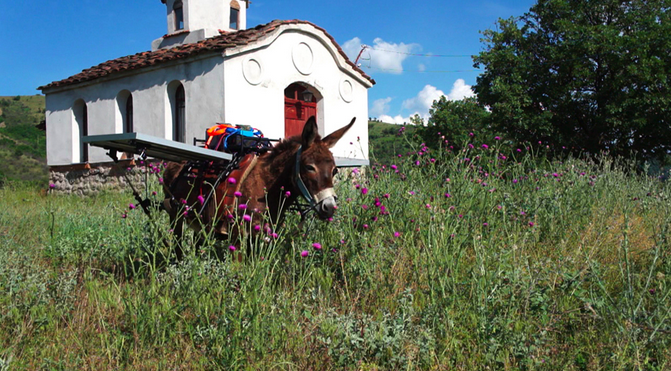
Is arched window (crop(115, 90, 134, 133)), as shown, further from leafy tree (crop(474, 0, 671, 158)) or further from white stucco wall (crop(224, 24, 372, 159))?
leafy tree (crop(474, 0, 671, 158))

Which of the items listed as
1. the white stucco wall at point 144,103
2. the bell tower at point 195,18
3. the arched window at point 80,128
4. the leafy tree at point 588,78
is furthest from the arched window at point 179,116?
the leafy tree at point 588,78

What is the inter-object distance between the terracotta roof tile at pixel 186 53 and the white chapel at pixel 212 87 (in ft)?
0.12

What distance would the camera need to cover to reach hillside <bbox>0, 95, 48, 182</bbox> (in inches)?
1625

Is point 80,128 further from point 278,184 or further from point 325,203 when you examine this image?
point 325,203

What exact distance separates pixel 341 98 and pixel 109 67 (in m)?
7.96

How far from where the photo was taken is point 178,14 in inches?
722

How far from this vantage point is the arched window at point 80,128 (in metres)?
18.1

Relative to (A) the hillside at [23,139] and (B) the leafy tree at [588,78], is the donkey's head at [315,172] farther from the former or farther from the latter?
(A) the hillside at [23,139]

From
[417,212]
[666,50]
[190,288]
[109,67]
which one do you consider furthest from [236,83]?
[666,50]

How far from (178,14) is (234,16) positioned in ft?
6.80

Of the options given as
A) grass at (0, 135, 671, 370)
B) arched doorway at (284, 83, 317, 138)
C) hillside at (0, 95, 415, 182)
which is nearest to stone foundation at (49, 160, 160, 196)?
arched doorway at (284, 83, 317, 138)

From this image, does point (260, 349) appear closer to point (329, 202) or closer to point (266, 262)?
point (266, 262)

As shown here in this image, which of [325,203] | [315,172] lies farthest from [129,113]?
[325,203]

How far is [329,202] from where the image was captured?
151 inches
